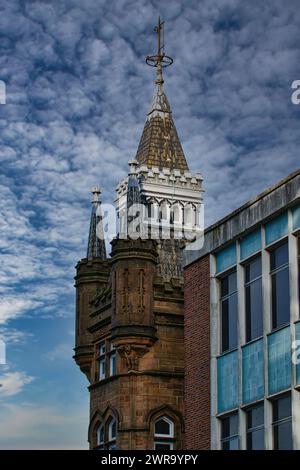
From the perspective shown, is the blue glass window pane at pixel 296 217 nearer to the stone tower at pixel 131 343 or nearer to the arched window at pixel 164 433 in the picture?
A: the stone tower at pixel 131 343

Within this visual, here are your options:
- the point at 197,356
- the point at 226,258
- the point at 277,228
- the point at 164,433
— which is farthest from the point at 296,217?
the point at 164,433

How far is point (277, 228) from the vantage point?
29984 millimetres

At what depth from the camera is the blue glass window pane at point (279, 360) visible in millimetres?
28259

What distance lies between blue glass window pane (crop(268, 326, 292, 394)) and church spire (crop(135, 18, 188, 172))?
22090 millimetres

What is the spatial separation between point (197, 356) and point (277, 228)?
5.67 m

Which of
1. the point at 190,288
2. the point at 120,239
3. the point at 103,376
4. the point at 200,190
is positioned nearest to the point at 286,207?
the point at 190,288

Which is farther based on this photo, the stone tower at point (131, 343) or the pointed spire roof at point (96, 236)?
the pointed spire roof at point (96, 236)

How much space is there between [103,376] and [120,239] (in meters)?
5.36

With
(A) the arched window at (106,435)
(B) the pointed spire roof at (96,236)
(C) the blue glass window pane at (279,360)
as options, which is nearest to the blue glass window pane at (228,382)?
(C) the blue glass window pane at (279,360)

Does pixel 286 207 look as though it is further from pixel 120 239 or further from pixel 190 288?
pixel 120 239

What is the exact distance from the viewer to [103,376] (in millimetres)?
39969

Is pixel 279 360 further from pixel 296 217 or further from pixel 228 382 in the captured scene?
pixel 296 217

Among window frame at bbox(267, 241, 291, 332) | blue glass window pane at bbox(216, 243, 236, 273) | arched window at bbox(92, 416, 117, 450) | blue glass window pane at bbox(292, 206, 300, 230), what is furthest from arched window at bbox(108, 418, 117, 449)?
blue glass window pane at bbox(292, 206, 300, 230)

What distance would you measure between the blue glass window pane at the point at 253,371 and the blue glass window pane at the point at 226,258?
9.83ft
